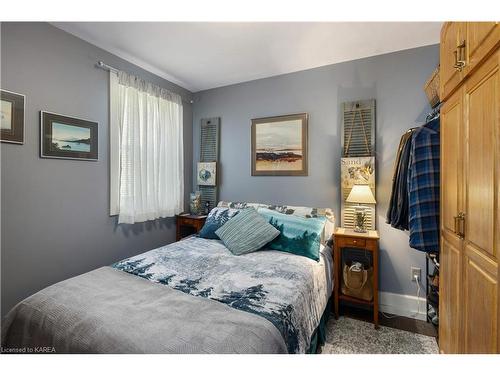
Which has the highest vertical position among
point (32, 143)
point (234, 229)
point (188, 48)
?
point (188, 48)

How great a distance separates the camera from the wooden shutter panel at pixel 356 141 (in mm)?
2350

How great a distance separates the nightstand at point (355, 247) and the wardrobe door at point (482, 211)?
952 mm

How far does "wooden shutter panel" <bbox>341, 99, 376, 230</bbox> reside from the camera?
2350 millimetres

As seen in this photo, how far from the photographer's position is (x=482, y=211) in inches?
36.2

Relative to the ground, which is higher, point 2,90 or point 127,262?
point 2,90

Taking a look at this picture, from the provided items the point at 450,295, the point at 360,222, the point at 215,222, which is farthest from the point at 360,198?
the point at 215,222

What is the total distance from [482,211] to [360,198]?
1228mm

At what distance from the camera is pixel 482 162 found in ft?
3.02

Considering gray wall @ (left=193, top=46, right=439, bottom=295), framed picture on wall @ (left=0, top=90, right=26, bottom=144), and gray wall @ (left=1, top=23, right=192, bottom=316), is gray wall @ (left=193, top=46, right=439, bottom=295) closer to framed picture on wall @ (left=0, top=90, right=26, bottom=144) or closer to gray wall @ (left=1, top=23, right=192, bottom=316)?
gray wall @ (left=1, top=23, right=192, bottom=316)

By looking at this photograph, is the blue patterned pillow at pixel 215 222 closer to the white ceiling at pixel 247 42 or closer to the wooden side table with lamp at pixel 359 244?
the wooden side table with lamp at pixel 359 244

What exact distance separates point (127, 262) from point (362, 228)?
217cm

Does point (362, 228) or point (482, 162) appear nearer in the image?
point (482, 162)
